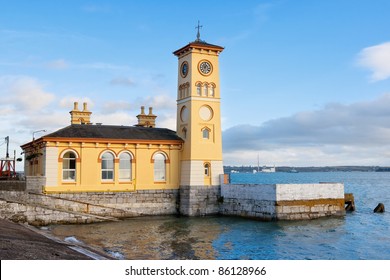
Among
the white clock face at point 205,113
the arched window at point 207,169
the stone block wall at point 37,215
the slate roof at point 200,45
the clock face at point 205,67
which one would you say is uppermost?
the slate roof at point 200,45

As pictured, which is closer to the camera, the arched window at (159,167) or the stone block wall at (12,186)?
the stone block wall at (12,186)

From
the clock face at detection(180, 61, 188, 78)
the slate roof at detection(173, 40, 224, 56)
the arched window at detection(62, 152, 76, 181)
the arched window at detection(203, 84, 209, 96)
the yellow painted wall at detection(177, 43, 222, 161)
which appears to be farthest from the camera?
the clock face at detection(180, 61, 188, 78)

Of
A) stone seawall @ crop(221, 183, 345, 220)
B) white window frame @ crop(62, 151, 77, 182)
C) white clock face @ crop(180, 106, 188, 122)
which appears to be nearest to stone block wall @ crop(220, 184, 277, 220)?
stone seawall @ crop(221, 183, 345, 220)

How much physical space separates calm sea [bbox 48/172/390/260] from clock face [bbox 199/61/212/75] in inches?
535

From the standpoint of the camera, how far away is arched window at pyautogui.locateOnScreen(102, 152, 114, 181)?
37.8 meters

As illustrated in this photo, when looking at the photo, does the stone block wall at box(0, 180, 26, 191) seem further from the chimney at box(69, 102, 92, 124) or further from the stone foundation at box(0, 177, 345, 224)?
the chimney at box(69, 102, 92, 124)

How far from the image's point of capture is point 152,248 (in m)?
24.6

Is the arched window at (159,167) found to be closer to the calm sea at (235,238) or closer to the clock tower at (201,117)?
the clock tower at (201,117)

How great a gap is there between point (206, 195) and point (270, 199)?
7028mm

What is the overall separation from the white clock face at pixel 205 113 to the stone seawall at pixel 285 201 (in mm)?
6860

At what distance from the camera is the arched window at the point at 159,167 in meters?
39.9

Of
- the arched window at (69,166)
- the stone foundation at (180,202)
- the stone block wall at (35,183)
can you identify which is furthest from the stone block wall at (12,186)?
the arched window at (69,166)

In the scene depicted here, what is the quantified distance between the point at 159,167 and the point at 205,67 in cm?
1024

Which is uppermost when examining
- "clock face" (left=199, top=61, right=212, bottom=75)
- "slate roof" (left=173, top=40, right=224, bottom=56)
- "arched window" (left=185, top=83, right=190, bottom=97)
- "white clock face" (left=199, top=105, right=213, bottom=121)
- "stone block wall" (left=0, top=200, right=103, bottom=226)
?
"slate roof" (left=173, top=40, right=224, bottom=56)
